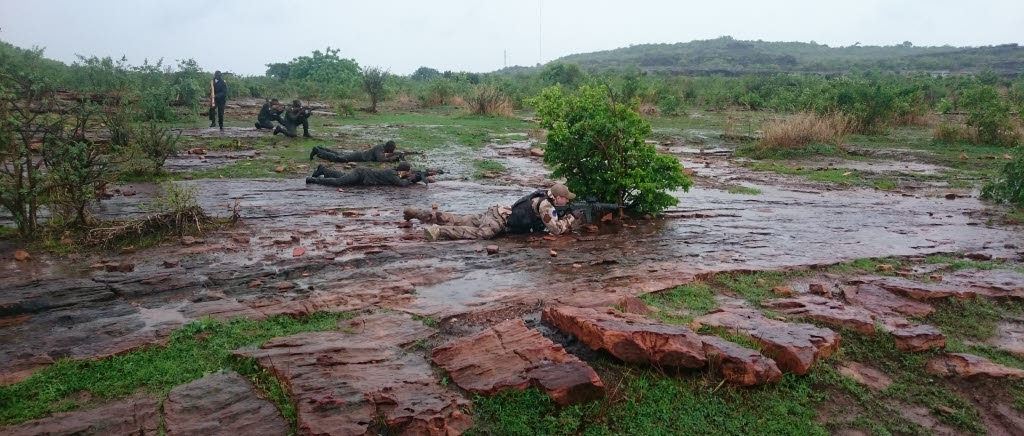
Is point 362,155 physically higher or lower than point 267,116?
lower

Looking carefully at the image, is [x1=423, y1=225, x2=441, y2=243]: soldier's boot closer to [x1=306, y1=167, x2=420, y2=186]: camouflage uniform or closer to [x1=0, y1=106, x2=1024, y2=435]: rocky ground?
[x1=0, y1=106, x2=1024, y2=435]: rocky ground

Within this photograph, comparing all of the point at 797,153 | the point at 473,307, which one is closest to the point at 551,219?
the point at 473,307

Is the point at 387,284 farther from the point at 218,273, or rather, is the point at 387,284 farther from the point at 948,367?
the point at 948,367

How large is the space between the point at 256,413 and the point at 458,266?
332 cm

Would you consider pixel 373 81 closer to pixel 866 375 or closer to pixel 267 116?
pixel 267 116

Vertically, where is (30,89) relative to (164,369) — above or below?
above

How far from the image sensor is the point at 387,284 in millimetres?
5918

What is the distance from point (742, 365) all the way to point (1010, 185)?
9.50m

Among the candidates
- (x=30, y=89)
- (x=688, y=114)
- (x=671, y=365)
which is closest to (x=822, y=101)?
(x=688, y=114)

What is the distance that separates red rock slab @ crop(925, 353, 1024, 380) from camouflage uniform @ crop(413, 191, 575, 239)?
4.46 metres

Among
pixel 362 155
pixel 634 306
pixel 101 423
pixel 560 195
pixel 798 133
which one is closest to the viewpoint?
pixel 101 423

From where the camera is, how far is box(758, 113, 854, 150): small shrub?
55.6 ft

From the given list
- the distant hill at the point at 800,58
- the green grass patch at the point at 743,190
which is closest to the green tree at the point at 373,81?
the green grass patch at the point at 743,190

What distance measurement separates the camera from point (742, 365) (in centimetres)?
400
